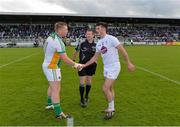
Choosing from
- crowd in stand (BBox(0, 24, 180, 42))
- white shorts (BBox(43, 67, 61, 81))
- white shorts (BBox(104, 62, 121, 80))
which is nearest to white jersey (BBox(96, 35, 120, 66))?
white shorts (BBox(104, 62, 121, 80))

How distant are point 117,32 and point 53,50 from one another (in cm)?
6923

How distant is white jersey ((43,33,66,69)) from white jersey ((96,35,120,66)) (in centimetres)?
96

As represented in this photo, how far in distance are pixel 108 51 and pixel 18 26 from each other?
69270 millimetres

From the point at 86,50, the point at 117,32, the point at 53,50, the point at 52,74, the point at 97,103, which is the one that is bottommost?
the point at 97,103

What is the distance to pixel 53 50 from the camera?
7336 millimetres

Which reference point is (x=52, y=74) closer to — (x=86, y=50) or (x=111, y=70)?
(x=111, y=70)

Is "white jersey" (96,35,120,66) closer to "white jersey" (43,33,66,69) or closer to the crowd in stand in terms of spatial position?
"white jersey" (43,33,66,69)

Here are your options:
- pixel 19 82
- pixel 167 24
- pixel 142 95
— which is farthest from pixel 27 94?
pixel 167 24

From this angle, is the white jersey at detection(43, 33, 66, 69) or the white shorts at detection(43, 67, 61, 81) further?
the white shorts at detection(43, 67, 61, 81)

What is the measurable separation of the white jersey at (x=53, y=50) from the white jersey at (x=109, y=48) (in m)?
0.96

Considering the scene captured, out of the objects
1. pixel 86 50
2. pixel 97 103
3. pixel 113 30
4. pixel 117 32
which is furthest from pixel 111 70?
pixel 113 30

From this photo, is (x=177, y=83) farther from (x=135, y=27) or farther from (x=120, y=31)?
(x=135, y=27)

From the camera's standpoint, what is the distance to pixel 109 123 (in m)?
7.41

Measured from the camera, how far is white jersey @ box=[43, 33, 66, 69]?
729 cm
